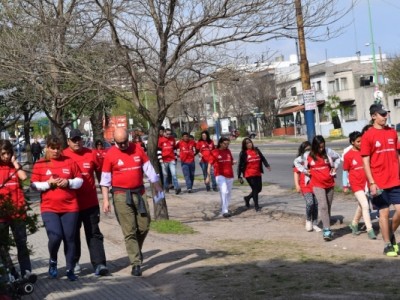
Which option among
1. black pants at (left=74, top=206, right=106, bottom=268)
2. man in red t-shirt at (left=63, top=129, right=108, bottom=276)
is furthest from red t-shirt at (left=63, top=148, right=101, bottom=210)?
black pants at (left=74, top=206, right=106, bottom=268)

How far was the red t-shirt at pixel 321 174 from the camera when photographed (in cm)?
1137

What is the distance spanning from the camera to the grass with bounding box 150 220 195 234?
1242 centimetres

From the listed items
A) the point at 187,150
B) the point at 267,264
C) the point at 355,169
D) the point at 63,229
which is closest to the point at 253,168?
the point at 355,169

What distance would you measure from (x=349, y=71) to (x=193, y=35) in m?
67.0

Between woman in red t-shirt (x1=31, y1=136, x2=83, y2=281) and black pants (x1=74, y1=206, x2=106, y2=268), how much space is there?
0.79 feet

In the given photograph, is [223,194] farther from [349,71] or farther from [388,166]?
[349,71]

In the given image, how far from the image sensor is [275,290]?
23.9 ft

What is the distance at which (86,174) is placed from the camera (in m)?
9.19

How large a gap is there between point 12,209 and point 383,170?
481 centimetres

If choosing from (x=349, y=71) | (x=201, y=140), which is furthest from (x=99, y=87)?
(x=349, y=71)

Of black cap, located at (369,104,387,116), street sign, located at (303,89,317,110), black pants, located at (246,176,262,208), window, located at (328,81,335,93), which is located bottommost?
black pants, located at (246,176,262,208)

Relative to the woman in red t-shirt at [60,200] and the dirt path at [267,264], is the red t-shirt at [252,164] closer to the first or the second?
the dirt path at [267,264]

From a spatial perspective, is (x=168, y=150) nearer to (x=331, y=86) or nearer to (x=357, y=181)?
(x=357, y=181)

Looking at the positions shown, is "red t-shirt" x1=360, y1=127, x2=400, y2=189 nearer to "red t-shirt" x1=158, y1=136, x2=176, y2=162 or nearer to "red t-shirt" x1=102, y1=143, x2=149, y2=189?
"red t-shirt" x1=102, y1=143, x2=149, y2=189
